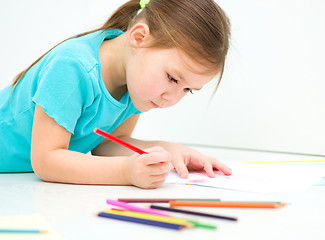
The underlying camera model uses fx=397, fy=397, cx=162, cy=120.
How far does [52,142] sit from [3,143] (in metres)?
0.22

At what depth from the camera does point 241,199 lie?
0.56 meters

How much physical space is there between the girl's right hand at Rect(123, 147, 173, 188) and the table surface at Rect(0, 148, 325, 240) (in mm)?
15

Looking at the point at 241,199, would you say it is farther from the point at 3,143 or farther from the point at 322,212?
the point at 3,143

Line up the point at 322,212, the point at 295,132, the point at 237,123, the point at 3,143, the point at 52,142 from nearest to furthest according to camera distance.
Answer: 1. the point at 322,212
2. the point at 52,142
3. the point at 3,143
4. the point at 295,132
5. the point at 237,123

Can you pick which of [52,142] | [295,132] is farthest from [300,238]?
[295,132]

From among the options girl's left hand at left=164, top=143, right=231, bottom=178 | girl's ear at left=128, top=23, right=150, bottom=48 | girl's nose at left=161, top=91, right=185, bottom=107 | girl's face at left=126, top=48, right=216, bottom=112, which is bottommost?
girl's left hand at left=164, top=143, right=231, bottom=178

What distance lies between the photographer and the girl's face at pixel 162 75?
0.71 m

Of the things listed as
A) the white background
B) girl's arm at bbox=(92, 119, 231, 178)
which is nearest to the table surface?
girl's arm at bbox=(92, 119, 231, 178)

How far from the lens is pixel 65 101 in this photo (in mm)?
687

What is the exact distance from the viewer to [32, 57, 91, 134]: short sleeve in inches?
26.7

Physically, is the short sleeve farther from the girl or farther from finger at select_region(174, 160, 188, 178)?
finger at select_region(174, 160, 188, 178)

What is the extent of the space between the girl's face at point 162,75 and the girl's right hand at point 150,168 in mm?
144

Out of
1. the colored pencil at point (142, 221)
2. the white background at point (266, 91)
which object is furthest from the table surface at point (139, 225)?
the white background at point (266, 91)

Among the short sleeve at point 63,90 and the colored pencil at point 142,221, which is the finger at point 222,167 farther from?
the colored pencil at point 142,221
